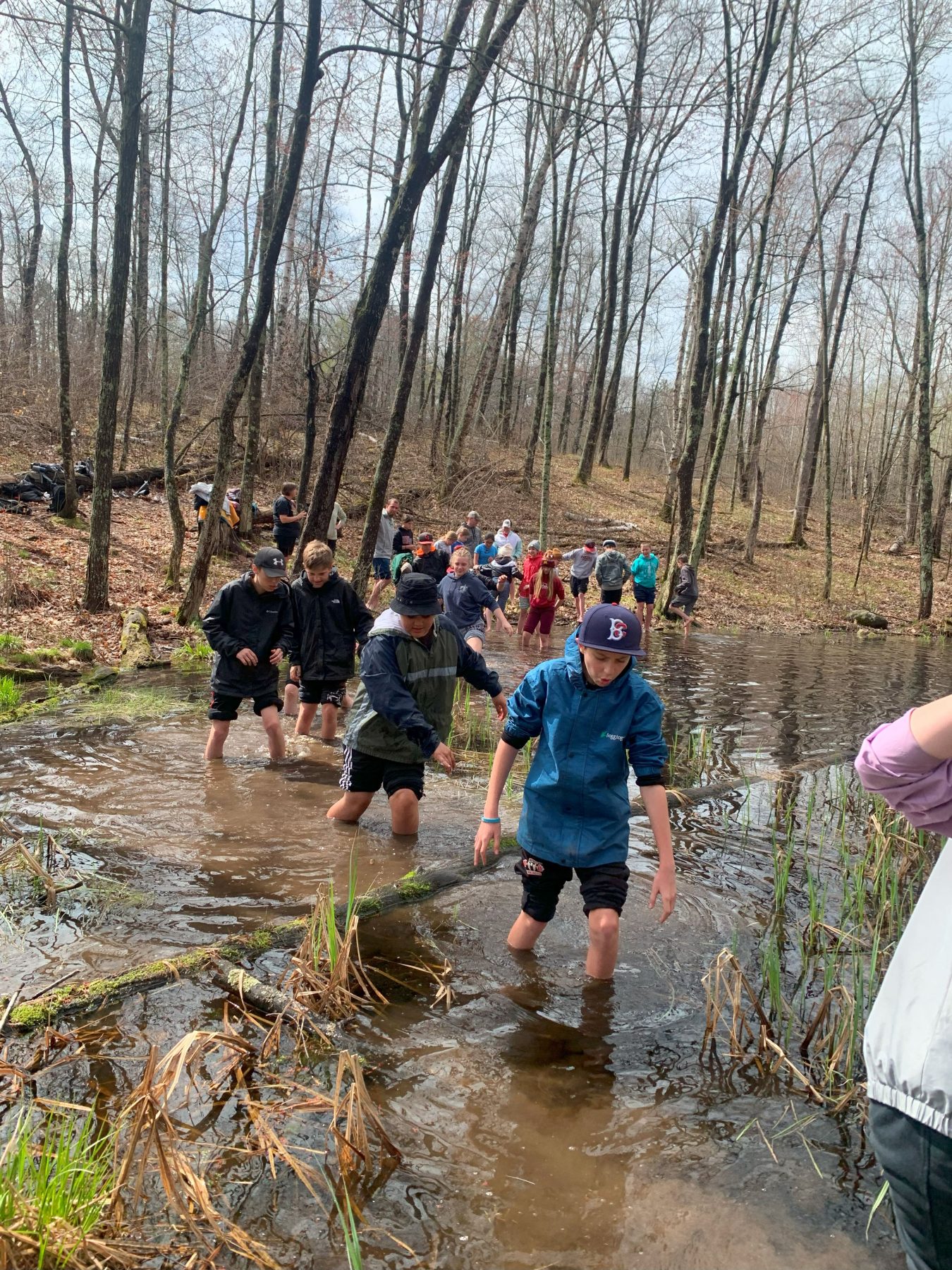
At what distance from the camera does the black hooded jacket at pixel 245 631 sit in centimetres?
743

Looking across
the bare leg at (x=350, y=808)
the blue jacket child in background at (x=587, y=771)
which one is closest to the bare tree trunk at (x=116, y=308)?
the bare leg at (x=350, y=808)

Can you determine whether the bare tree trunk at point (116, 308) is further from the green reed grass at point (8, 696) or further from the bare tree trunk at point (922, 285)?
the bare tree trunk at point (922, 285)

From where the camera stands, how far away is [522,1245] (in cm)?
270

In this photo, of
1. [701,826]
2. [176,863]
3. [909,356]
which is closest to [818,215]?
[909,356]

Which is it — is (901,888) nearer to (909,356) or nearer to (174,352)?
(909,356)

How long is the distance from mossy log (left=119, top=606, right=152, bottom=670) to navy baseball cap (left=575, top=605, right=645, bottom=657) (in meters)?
9.28

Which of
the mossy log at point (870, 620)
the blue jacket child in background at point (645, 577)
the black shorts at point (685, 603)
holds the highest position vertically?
the blue jacket child in background at point (645, 577)

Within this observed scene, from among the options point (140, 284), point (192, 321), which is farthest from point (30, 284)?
point (192, 321)

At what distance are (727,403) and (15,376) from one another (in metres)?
22.1

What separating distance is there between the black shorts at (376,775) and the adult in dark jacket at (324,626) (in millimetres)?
1786

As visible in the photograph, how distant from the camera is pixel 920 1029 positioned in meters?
1.59

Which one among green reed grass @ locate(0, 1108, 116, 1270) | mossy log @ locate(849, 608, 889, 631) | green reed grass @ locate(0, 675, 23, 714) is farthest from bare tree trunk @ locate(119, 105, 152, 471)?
green reed grass @ locate(0, 1108, 116, 1270)

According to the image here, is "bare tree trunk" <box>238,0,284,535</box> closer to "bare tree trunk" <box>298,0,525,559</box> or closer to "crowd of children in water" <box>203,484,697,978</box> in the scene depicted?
"bare tree trunk" <box>298,0,525,559</box>

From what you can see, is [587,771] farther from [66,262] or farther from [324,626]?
[66,262]
